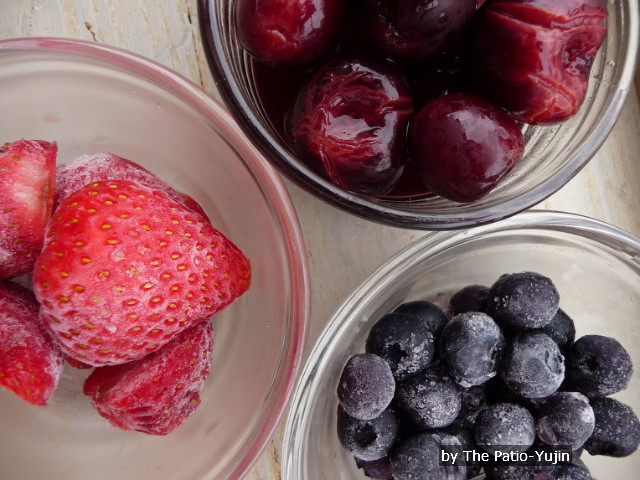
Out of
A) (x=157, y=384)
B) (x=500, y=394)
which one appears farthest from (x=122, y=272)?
(x=500, y=394)

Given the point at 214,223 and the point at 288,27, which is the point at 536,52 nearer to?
the point at 288,27

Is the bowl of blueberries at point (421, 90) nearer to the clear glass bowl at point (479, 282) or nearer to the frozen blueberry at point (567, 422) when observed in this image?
the clear glass bowl at point (479, 282)

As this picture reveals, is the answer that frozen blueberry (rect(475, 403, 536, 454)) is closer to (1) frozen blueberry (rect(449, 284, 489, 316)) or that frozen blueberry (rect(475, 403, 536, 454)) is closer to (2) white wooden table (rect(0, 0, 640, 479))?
(1) frozen blueberry (rect(449, 284, 489, 316))

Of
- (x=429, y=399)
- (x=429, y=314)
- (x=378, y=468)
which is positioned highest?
(x=429, y=314)

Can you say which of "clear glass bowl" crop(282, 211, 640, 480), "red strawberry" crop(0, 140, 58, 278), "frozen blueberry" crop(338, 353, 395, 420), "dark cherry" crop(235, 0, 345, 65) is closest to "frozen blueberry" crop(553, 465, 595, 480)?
"clear glass bowl" crop(282, 211, 640, 480)

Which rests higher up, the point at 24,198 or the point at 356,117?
the point at 356,117

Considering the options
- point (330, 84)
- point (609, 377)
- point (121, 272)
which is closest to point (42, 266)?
point (121, 272)

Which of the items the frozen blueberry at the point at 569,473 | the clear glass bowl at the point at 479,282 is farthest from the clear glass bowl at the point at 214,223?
the frozen blueberry at the point at 569,473
